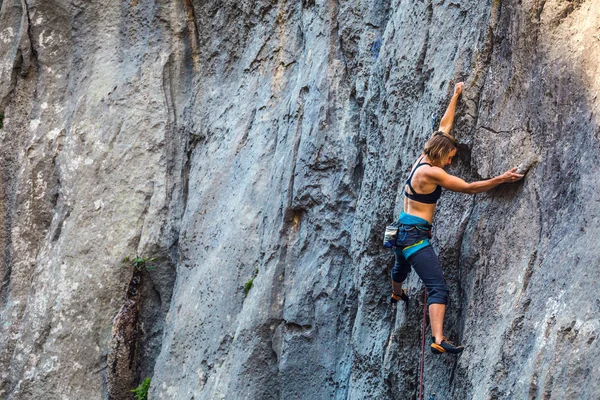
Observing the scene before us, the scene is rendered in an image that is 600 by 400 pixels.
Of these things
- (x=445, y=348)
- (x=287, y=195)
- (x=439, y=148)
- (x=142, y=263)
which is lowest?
(x=142, y=263)

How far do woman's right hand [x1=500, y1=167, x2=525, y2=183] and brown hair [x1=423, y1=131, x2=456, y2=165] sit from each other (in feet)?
2.14

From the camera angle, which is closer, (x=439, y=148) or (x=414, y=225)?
(x=439, y=148)

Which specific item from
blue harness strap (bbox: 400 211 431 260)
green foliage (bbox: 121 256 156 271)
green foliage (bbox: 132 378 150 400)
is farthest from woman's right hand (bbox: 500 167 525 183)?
green foliage (bbox: 121 256 156 271)

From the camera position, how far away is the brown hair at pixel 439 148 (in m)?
7.16

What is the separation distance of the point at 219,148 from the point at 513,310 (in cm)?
653

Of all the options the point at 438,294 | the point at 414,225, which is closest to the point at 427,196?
the point at 414,225

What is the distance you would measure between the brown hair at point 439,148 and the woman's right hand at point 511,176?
654 millimetres

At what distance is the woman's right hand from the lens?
6.61 m

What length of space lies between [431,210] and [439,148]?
568mm

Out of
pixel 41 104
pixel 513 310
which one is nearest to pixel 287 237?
pixel 513 310

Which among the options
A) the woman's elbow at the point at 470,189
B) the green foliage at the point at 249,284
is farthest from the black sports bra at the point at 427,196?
the green foliage at the point at 249,284

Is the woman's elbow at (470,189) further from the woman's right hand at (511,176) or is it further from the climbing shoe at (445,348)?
the climbing shoe at (445,348)

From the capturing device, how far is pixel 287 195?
9.94 meters

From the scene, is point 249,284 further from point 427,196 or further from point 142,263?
point 427,196
